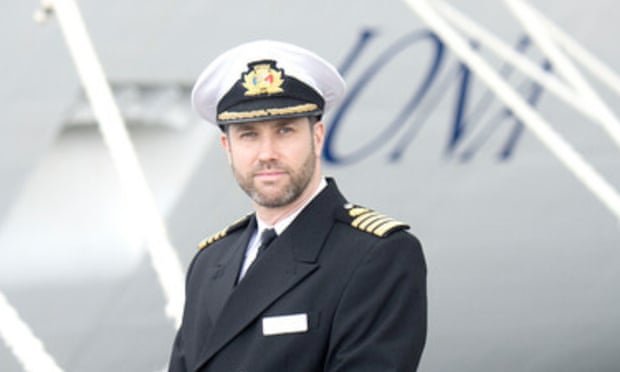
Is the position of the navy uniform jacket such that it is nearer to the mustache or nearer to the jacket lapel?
the jacket lapel

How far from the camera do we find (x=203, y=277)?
1.93 metres

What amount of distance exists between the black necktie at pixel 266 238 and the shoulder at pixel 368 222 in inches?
3.6

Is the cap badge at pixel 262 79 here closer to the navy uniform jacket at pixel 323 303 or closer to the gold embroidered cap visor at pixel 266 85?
the gold embroidered cap visor at pixel 266 85

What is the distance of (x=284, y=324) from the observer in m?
1.74

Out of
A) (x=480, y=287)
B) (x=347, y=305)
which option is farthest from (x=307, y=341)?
(x=480, y=287)

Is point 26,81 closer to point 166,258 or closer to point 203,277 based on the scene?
point 166,258

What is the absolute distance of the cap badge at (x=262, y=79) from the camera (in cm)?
179

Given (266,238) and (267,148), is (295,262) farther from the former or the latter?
(267,148)

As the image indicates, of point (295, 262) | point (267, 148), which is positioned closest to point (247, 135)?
point (267, 148)

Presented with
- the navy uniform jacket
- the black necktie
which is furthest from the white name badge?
the black necktie

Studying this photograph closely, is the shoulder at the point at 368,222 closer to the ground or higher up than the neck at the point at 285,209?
closer to the ground

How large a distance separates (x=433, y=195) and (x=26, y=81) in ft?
5.98

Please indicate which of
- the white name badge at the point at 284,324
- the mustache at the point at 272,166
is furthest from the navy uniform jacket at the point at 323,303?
the mustache at the point at 272,166

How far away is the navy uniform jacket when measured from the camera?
65.5 inches
